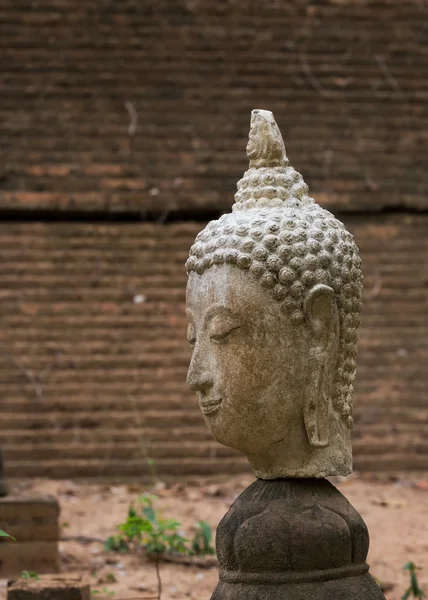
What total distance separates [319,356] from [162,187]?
4.67 meters

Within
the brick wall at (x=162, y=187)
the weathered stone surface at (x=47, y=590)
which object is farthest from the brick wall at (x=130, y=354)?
the weathered stone surface at (x=47, y=590)

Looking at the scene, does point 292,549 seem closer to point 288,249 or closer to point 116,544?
point 288,249

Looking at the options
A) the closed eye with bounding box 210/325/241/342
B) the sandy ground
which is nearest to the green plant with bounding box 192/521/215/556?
the sandy ground

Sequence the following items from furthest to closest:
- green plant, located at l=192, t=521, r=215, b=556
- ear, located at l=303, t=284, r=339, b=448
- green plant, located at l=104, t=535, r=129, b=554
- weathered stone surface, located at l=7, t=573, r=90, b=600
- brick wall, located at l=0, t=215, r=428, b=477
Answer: brick wall, located at l=0, t=215, r=428, b=477 → green plant, located at l=104, t=535, r=129, b=554 → green plant, located at l=192, t=521, r=215, b=556 → weathered stone surface, located at l=7, t=573, r=90, b=600 → ear, located at l=303, t=284, r=339, b=448

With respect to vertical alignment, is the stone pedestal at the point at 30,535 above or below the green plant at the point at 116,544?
above

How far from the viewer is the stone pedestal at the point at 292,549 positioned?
3.35 metres

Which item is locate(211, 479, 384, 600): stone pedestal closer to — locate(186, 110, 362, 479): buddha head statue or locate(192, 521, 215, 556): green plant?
locate(186, 110, 362, 479): buddha head statue

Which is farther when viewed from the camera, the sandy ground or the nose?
the sandy ground

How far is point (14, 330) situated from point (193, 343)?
172 inches

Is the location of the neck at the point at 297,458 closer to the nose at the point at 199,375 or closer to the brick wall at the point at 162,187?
the nose at the point at 199,375

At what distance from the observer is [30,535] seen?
5.63 metres

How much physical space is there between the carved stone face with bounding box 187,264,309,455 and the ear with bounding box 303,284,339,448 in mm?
31

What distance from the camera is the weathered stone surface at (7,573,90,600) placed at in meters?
4.58

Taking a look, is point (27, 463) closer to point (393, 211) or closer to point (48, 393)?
point (48, 393)
